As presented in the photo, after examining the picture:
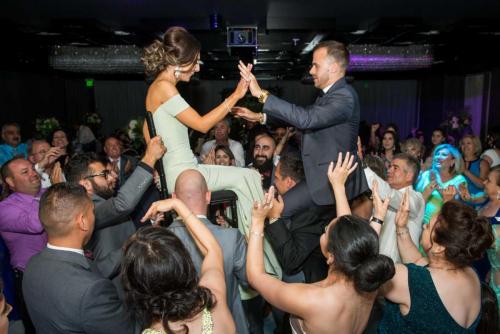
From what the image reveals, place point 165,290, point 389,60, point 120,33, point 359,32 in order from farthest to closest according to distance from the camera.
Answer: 1. point 389,60
2. point 120,33
3. point 359,32
4. point 165,290

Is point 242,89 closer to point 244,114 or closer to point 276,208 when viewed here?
point 244,114

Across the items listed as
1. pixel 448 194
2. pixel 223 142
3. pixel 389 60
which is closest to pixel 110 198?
pixel 448 194

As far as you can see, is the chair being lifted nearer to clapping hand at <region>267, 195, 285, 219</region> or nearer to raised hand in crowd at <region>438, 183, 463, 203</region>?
clapping hand at <region>267, 195, 285, 219</region>

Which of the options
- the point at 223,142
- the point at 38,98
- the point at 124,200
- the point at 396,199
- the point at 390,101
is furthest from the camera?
the point at 390,101

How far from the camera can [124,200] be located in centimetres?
234

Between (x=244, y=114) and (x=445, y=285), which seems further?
(x=244, y=114)

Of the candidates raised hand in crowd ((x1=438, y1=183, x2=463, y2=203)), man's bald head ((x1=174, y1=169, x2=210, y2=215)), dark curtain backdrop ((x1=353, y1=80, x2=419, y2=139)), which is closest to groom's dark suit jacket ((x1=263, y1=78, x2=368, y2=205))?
man's bald head ((x1=174, y1=169, x2=210, y2=215))

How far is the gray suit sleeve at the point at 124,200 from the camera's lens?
2.34 meters

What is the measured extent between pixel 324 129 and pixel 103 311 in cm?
154

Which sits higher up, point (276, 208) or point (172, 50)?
point (172, 50)

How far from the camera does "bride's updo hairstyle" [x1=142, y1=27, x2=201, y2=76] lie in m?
2.45

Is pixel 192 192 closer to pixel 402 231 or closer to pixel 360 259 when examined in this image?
pixel 360 259

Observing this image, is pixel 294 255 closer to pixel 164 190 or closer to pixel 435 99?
pixel 164 190

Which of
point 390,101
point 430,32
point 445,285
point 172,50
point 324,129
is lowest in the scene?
point 445,285
